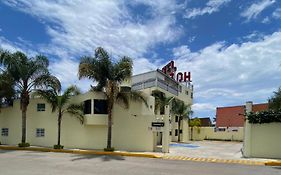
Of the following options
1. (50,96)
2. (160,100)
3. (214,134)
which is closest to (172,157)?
(50,96)

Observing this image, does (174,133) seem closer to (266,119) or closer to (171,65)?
(171,65)

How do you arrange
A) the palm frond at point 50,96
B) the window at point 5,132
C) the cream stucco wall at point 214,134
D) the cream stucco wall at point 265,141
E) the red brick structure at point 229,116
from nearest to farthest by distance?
the cream stucco wall at point 265,141 < the palm frond at point 50,96 < the window at point 5,132 < the cream stucco wall at point 214,134 < the red brick structure at point 229,116

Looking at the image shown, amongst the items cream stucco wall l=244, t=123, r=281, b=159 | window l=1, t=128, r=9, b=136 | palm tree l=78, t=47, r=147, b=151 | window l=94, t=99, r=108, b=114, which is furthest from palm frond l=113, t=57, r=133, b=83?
window l=1, t=128, r=9, b=136

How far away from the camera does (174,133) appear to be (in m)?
42.4

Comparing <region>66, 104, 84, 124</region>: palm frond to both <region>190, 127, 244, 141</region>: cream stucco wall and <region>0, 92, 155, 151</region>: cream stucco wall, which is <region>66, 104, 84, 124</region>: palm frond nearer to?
<region>0, 92, 155, 151</region>: cream stucco wall

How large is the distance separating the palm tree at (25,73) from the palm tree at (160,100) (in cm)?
1192

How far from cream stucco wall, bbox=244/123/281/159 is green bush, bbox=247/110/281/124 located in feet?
1.03

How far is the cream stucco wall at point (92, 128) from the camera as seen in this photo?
80.3ft

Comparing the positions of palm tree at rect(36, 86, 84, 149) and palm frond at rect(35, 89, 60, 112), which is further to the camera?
palm frond at rect(35, 89, 60, 112)

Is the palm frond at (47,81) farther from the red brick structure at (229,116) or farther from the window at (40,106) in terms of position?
the red brick structure at (229,116)

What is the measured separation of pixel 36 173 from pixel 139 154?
938cm

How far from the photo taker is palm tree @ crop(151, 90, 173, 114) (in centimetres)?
3422

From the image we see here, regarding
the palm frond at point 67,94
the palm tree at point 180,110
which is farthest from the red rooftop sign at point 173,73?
the palm frond at point 67,94

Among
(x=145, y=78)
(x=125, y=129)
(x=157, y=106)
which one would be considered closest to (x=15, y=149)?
(x=125, y=129)
